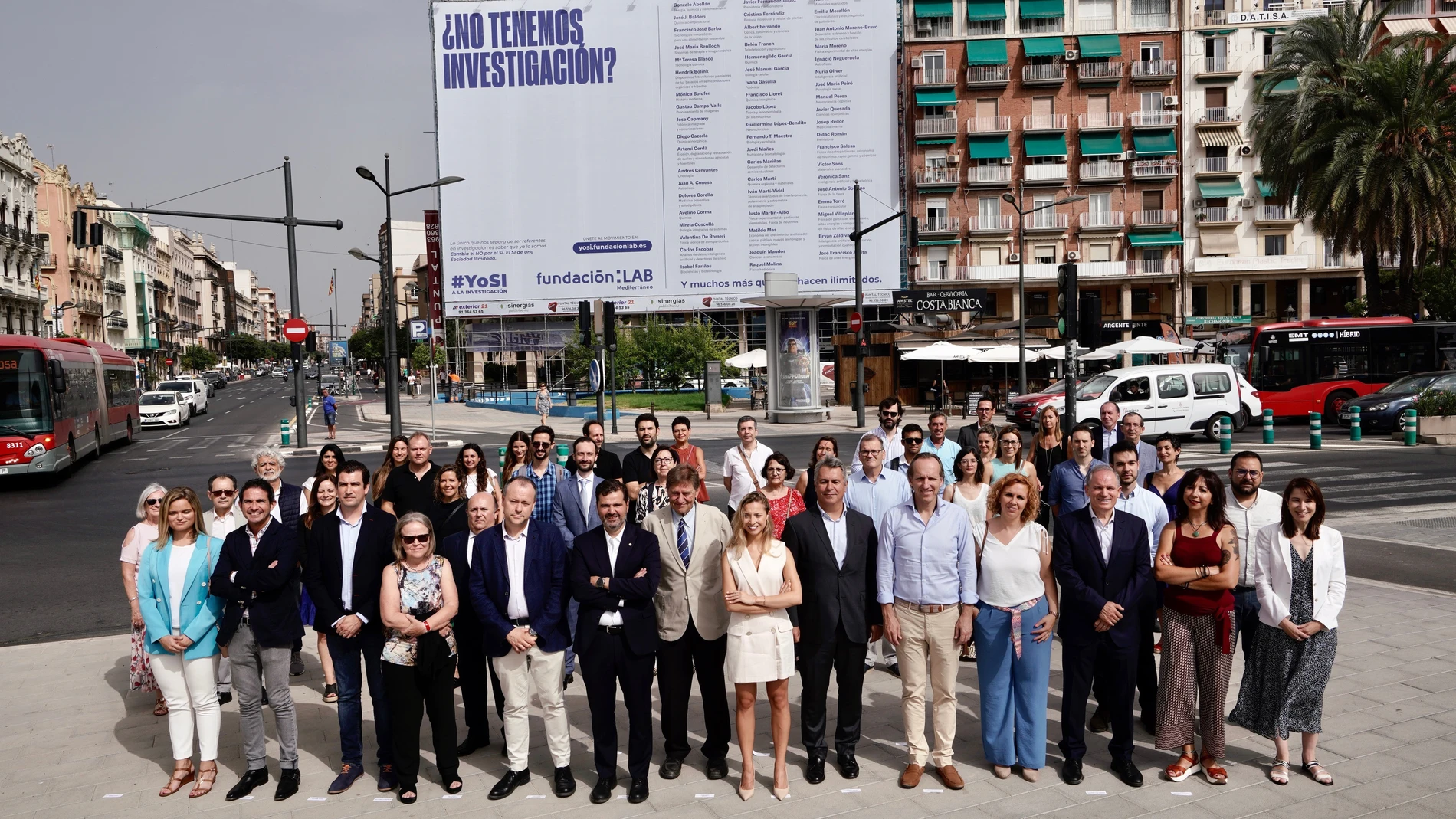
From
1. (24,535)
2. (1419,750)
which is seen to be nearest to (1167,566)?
(1419,750)

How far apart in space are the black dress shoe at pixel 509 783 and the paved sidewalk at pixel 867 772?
54 millimetres

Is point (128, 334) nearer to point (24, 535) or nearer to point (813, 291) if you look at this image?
point (813, 291)

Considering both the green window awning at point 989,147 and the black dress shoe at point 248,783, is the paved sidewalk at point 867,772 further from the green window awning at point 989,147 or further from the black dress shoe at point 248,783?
the green window awning at point 989,147

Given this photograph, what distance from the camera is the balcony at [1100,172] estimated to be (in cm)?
5047

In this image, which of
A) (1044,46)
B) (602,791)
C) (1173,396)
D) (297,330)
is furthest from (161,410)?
(1044,46)

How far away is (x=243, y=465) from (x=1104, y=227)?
137ft

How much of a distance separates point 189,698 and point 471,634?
1478 mm

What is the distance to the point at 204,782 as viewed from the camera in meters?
5.39

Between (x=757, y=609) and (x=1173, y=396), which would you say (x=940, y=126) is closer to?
(x=1173, y=396)

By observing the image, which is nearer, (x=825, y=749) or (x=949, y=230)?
(x=825, y=749)

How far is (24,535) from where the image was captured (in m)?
14.1

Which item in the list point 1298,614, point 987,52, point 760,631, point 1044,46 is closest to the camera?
point 1298,614

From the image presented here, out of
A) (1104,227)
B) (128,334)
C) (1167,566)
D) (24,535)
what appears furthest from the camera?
(128,334)

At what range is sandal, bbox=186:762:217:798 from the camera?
17.6 ft
